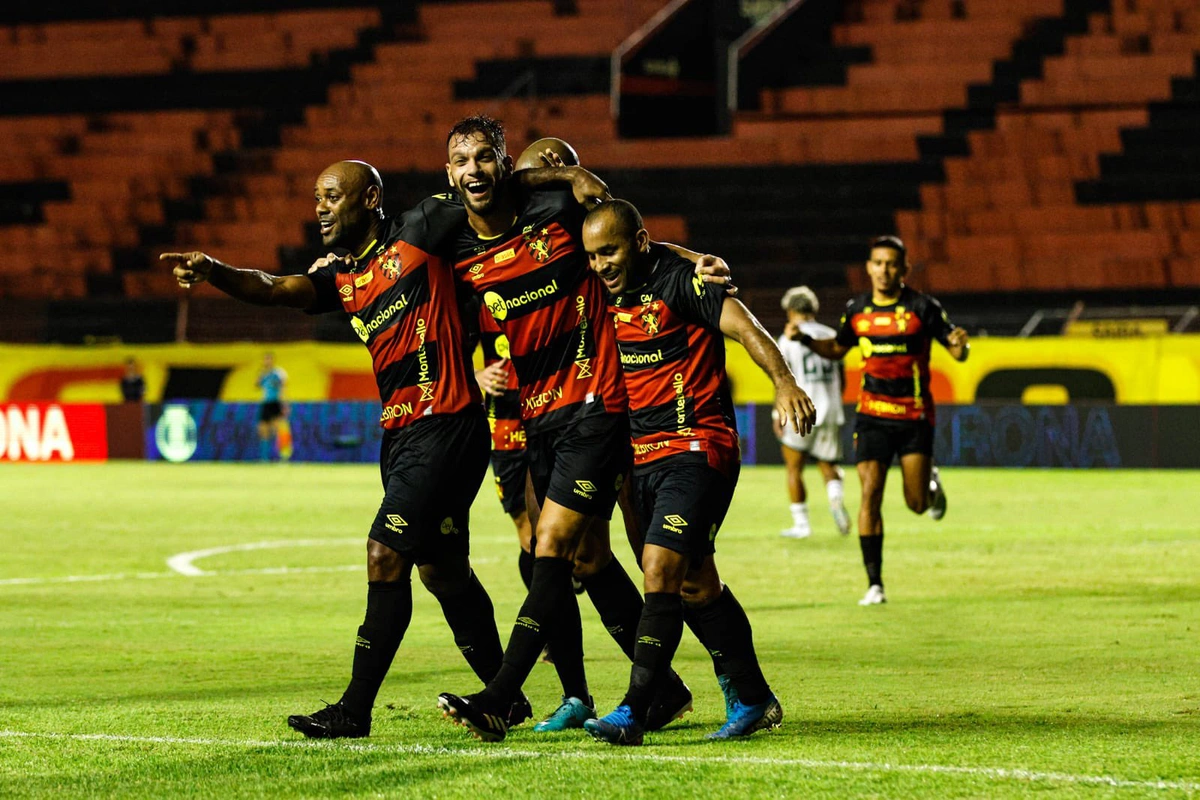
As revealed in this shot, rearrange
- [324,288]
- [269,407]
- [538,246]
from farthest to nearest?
[269,407] → [324,288] → [538,246]

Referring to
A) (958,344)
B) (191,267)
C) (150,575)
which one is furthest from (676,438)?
(150,575)

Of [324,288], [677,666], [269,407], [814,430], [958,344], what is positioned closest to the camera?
[324,288]

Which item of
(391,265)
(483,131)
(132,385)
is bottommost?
(132,385)

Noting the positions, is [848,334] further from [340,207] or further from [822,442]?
[340,207]

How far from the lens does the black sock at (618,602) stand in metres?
6.80

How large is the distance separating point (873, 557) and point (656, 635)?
5.08 meters

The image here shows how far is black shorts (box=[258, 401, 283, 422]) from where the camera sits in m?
28.1

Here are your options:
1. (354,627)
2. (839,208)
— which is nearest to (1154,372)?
(839,208)

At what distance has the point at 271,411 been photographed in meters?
28.2

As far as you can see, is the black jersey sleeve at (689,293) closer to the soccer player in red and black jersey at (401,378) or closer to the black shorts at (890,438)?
the soccer player in red and black jersey at (401,378)

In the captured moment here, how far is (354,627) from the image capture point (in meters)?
9.81

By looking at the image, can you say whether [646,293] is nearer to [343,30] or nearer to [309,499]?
[309,499]

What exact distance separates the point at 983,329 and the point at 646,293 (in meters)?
21.1

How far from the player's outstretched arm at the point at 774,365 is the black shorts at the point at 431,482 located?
3.47 ft
